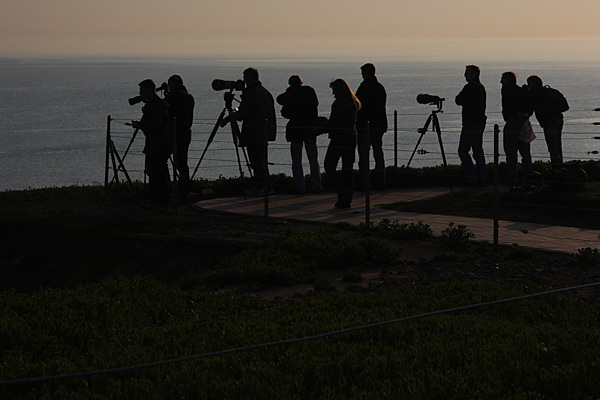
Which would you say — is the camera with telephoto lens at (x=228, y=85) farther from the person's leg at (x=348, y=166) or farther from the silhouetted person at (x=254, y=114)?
the person's leg at (x=348, y=166)

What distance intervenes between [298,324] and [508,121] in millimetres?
9135

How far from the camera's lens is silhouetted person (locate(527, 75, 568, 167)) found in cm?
1534

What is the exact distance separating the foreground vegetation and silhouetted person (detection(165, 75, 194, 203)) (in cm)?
251

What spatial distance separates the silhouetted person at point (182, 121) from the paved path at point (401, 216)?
0.44 meters

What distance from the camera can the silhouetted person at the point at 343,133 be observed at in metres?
13.1

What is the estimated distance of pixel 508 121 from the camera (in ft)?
49.5

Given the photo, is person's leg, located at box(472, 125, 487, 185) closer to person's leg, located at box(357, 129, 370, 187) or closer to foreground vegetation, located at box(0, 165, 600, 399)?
person's leg, located at box(357, 129, 370, 187)

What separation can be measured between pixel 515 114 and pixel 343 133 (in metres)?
3.31

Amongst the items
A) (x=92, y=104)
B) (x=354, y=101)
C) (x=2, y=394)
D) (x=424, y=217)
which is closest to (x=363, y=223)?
(x=424, y=217)

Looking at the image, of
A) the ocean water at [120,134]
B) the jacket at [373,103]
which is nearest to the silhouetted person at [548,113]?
the jacket at [373,103]

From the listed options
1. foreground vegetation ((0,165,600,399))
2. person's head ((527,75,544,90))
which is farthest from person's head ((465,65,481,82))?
foreground vegetation ((0,165,600,399))

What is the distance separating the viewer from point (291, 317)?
722cm

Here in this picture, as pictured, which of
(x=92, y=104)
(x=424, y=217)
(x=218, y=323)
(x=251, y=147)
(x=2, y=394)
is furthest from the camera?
(x=92, y=104)

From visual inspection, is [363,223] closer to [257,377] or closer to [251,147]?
[251,147]
